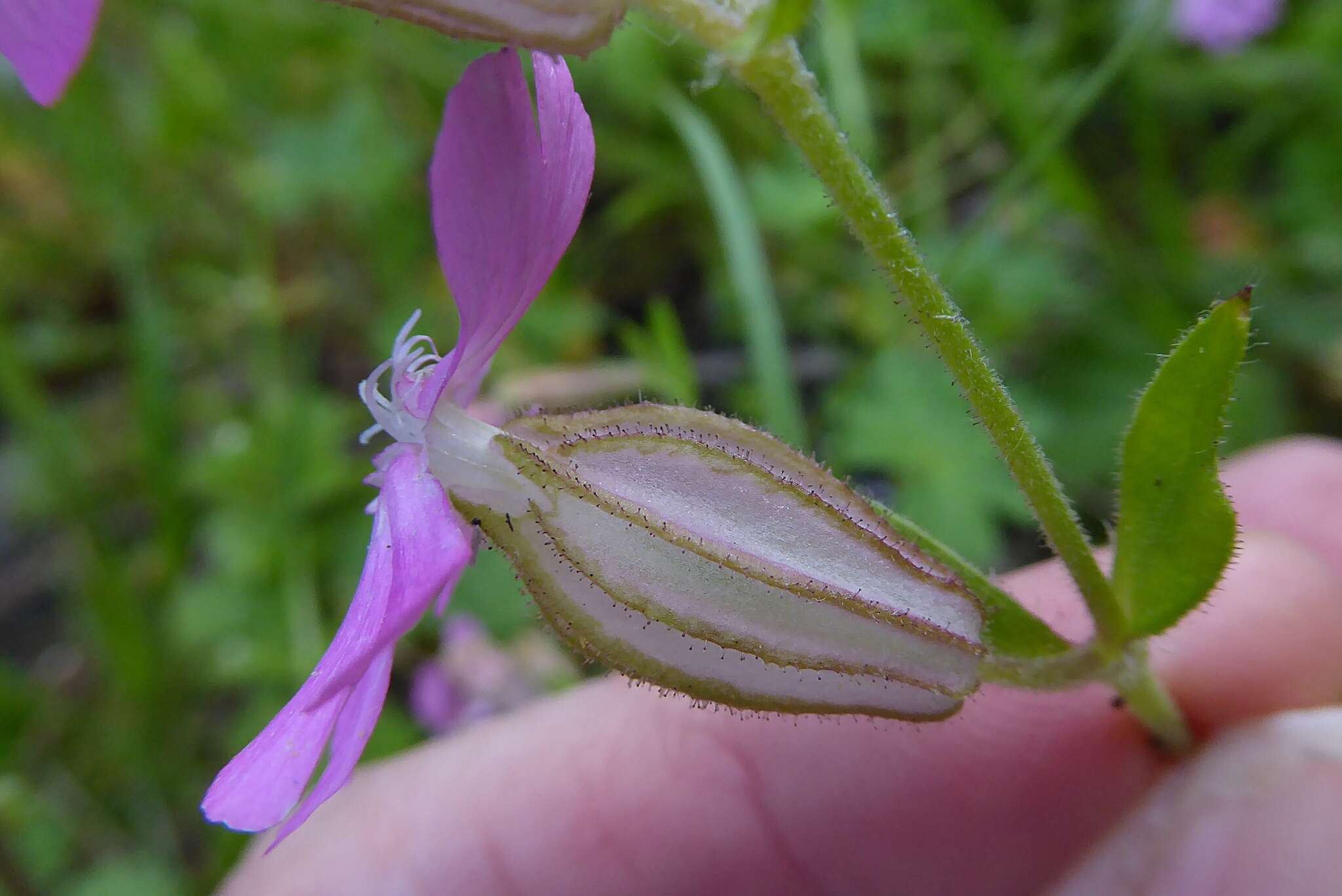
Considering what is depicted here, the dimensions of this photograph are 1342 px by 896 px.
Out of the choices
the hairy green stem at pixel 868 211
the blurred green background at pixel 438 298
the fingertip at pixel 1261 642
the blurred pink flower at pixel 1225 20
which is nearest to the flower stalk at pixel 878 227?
the hairy green stem at pixel 868 211

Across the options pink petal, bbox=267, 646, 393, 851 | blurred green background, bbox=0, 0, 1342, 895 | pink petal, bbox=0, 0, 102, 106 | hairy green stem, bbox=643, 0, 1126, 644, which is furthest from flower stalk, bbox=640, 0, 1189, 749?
blurred green background, bbox=0, 0, 1342, 895

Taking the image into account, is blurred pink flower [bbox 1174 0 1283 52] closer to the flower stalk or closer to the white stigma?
the flower stalk

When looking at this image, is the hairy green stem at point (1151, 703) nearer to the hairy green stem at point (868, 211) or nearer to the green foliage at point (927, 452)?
the hairy green stem at point (868, 211)

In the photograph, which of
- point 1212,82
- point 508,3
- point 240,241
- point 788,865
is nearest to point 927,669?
point 508,3

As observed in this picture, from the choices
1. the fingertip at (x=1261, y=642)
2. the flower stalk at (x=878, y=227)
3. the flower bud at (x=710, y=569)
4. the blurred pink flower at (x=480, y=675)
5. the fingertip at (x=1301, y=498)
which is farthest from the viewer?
the blurred pink flower at (x=480, y=675)

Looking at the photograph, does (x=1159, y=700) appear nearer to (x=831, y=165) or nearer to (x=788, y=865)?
(x=788, y=865)

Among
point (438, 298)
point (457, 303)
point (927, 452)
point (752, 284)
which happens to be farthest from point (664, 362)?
point (457, 303)

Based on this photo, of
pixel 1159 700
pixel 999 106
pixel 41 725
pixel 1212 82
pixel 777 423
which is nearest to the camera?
pixel 1159 700
